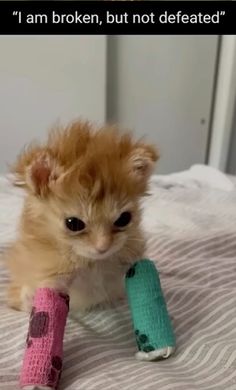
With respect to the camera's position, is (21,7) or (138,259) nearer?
(138,259)

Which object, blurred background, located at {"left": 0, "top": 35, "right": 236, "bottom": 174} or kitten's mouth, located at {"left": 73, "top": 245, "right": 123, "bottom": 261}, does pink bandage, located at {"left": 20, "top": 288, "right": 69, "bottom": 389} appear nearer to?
kitten's mouth, located at {"left": 73, "top": 245, "right": 123, "bottom": 261}

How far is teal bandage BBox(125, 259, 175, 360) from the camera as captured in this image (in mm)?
534

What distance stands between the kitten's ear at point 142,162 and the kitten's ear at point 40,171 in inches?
3.0

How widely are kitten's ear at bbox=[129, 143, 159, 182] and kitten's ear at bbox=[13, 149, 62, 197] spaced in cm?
8

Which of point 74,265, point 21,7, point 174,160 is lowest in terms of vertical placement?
point 174,160

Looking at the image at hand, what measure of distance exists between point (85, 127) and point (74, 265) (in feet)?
0.49

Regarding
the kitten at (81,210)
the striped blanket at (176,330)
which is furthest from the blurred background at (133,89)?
the kitten at (81,210)

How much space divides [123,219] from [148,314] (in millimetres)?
109

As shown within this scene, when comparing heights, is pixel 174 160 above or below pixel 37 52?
below

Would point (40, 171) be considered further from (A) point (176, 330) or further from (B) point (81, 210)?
(A) point (176, 330)

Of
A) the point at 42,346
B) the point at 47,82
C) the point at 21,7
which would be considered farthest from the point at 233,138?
the point at 42,346

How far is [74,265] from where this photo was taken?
54 cm

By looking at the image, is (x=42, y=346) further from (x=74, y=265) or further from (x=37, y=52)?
(x=37, y=52)

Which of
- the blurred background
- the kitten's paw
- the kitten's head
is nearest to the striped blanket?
the kitten's paw
